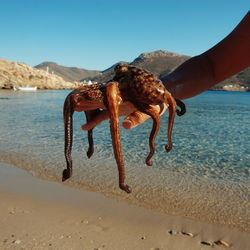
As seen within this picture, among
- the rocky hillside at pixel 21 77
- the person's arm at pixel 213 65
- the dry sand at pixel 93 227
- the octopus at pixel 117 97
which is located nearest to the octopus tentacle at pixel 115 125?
the octopus at pixel 117 97

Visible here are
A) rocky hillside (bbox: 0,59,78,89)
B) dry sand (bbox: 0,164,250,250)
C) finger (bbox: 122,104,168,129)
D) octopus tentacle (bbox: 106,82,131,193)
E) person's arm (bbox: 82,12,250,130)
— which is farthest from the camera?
rocky hillside (bbox: 0,59,78,89)

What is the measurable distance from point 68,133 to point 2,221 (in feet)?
21.2

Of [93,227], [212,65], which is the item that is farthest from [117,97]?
[93,227]

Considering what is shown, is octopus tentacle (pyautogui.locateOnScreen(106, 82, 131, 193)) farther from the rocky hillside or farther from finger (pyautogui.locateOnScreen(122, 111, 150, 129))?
the rocky hillside

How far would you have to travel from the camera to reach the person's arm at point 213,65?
2059mm

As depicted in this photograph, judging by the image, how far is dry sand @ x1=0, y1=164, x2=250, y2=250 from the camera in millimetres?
6285

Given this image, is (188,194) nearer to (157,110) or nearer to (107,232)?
(107,232)

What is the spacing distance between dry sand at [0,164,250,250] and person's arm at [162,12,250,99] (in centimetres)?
491

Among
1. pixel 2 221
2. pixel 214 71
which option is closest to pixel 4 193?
pixel 2 221

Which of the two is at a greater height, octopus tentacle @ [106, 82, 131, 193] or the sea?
octopus tentacle @ [106, 82, 131, 193]

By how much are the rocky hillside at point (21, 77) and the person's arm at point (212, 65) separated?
384ft

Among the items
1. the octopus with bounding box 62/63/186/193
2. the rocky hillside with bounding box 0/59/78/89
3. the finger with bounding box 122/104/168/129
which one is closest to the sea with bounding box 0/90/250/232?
the finger with bounding box 122/104/168/129

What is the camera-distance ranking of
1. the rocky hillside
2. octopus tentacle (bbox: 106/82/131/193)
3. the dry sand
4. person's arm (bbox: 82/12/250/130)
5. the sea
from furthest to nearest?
the rocky hillside, the sea, the dry sand, person's arm (bbox: 82/12/250/130), octopus tentacle (bbox: 106/82/131/193)

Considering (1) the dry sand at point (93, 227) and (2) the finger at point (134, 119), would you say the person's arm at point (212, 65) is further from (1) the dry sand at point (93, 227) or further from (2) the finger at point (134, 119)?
(1) the dry sand at point (93, 227)
